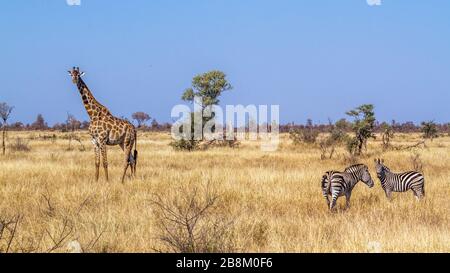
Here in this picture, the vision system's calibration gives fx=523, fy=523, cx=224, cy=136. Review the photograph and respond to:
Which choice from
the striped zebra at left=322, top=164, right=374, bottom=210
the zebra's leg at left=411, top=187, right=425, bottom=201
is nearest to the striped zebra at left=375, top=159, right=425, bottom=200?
the zebra's leg at left=411, top=187, right=425, bottom=201

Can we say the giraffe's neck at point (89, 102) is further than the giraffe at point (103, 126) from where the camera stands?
Yes

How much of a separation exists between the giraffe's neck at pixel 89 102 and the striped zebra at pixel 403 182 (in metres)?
7.69

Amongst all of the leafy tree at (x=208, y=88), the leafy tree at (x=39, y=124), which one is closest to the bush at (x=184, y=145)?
the leafy tree at (x=208, y=88)

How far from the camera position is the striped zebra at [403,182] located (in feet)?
35.9

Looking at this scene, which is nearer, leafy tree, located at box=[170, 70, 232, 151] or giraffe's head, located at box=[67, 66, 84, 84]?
giraffe's head, located at box=[67, 66, 84, 84]

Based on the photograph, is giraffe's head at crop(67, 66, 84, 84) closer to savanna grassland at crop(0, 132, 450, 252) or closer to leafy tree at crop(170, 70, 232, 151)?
savanna grassland at crop(0, 132, 450, 252)

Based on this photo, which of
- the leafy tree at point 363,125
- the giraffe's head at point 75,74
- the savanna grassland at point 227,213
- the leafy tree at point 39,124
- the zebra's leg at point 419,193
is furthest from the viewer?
the leafy tree at point 39,124

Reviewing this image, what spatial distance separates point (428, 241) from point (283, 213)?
10.9ft

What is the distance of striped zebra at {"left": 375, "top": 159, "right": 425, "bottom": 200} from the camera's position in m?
10.9

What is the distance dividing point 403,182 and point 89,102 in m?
8.56

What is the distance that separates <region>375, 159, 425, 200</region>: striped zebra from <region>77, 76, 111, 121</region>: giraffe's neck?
25.2 ft

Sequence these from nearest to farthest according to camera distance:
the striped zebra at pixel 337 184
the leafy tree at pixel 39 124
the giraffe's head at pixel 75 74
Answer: the striped zebra at pixel 337 184 < the giraffe's head at pixel 75 74 < the leafy tree at pixel 39 124

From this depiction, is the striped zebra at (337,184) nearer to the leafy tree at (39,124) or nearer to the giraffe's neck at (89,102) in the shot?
the giraffe's neck at (89,102)

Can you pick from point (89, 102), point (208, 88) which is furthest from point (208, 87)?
point (89, 102)
